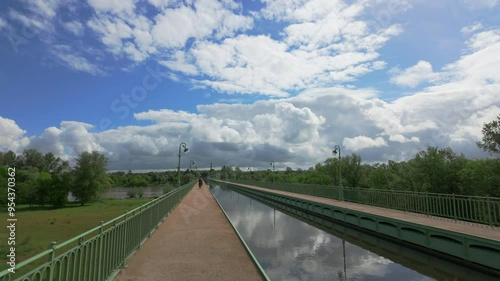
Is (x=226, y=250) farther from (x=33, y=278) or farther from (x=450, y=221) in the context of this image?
(x=450, y=221)

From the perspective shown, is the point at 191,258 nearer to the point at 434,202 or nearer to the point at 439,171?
the point at 434,202

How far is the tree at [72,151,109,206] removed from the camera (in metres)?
72.4

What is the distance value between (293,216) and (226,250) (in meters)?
17.9

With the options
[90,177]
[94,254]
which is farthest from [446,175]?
[90,177]

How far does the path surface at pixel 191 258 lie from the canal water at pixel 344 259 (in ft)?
5.51

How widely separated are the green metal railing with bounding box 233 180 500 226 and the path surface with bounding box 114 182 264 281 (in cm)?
959

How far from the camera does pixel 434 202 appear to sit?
49.4 ft

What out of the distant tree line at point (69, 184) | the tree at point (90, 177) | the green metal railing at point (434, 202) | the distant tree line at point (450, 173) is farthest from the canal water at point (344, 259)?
the tree at point (90, 177)

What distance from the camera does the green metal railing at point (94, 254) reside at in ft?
11.7

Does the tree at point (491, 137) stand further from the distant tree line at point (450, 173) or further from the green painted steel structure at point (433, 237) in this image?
the green painted steel structure at point (433, 237)

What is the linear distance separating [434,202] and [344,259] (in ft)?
21.5

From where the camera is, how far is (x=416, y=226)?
1159cm

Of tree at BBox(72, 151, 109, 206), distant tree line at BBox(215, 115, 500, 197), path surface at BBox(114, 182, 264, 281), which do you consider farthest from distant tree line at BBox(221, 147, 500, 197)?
tree at BBox(72, 151, 109, 206)

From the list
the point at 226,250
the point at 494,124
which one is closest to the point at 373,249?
the point at 226,250
